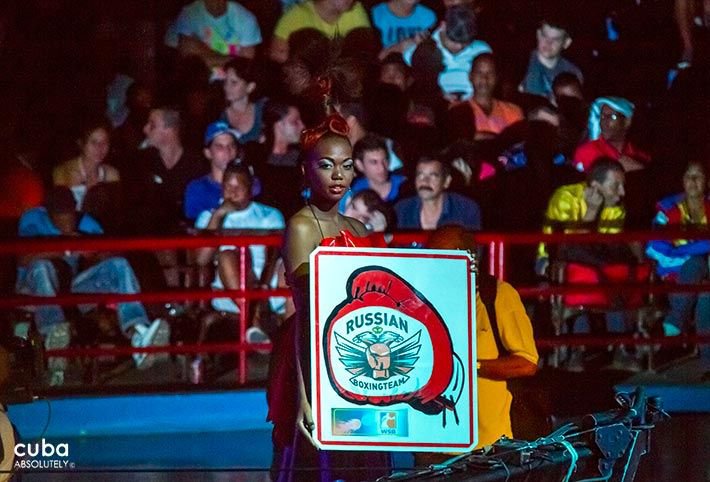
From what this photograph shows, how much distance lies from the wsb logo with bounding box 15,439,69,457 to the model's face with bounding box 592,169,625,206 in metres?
2.75

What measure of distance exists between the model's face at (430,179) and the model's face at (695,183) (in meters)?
1.20

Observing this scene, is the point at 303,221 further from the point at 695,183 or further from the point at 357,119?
the point at 695,183

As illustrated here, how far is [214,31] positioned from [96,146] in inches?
34.2

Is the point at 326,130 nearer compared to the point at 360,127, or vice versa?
the point at 326,130

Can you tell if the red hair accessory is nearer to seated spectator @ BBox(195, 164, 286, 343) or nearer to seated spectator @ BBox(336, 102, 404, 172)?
seated spectator @ BBox(195, 164, 286, 343)

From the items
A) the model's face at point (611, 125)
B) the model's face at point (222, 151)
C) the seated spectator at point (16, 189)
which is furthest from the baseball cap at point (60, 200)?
the model's face at point (611, 125)

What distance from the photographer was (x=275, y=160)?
23.6ft

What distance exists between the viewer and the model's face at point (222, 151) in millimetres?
7098

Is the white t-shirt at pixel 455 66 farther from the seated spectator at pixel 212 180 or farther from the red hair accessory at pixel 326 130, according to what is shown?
the red hair accessory at pixel 326 130

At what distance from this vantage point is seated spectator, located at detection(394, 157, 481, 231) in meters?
6.94

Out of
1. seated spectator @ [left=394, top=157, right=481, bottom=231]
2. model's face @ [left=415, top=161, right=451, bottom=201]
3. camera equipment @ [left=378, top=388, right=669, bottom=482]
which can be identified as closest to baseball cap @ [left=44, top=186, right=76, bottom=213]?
seated spectator @ [left=394, top=157, right=481, bottom=231]

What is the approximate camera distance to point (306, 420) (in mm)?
4824

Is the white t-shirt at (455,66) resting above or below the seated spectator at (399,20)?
below

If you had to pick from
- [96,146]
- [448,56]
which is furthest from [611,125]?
[96,146]
